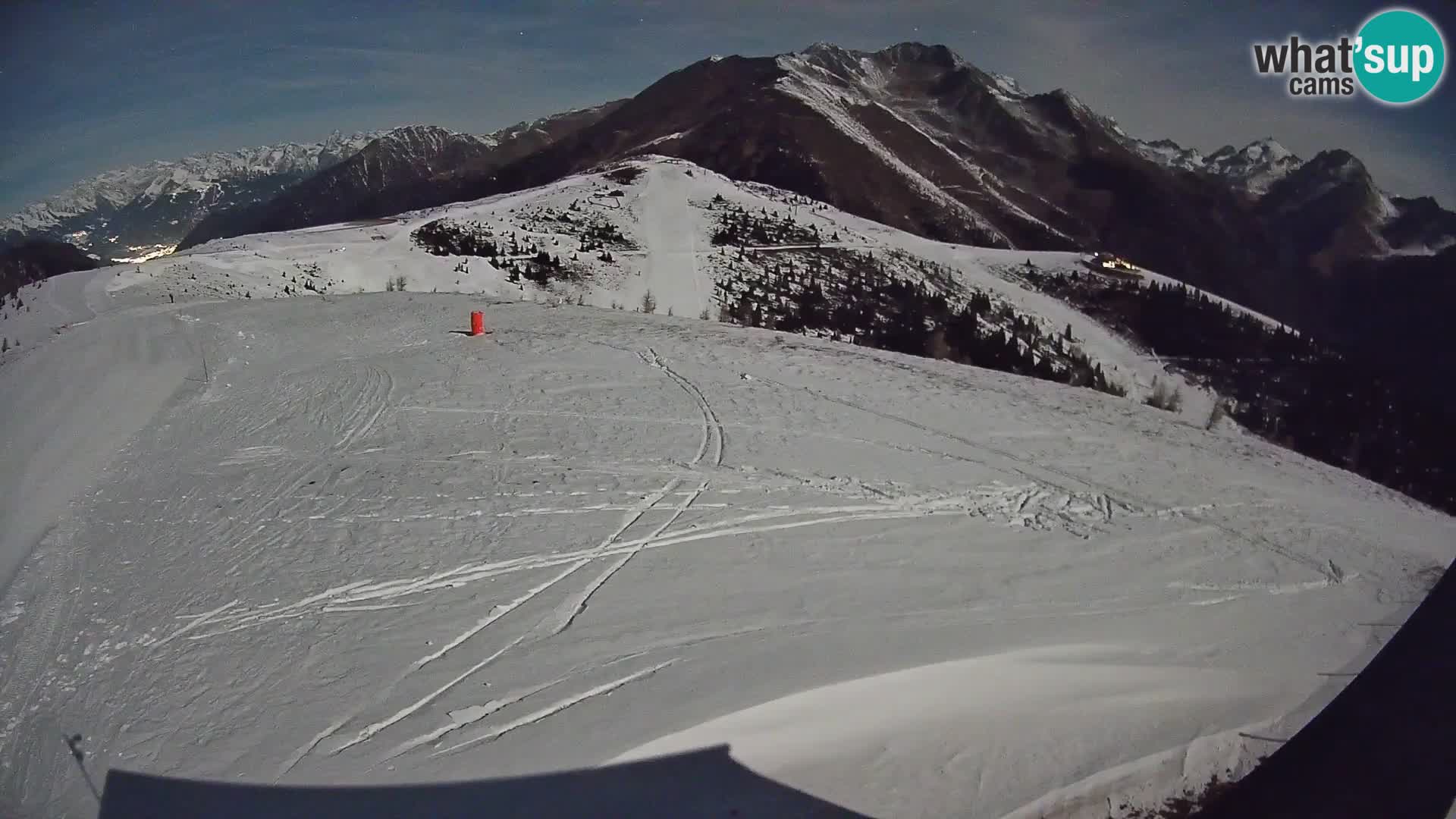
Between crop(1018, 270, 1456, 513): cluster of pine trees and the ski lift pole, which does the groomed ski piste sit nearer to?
the ski lift pole

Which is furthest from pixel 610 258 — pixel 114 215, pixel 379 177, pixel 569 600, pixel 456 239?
pixel 379 177

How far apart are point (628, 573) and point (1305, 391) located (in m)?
9.94

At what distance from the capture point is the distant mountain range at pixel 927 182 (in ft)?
23.3

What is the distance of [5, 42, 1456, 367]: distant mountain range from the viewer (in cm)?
709

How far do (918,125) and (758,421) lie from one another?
151 ft

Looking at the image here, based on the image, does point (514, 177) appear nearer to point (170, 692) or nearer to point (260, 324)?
point (260, 324)

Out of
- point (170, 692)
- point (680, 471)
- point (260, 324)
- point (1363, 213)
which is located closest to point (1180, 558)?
point (680, 471)

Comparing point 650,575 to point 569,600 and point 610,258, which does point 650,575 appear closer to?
point 569,600

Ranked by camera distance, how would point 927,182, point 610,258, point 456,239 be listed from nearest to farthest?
1. point 456,239
2. point 610,258
3. point 927,182

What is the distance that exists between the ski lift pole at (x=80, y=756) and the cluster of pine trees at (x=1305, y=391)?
25.4ft

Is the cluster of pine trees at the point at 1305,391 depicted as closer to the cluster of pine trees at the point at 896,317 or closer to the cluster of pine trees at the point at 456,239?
the cluster of pine trees at the point at 896,317

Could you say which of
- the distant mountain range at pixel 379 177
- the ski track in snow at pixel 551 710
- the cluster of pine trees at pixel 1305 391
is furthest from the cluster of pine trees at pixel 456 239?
the ski track in snow at pixel 551 710

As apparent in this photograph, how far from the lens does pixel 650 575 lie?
604 cm

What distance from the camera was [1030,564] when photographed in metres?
6.32
